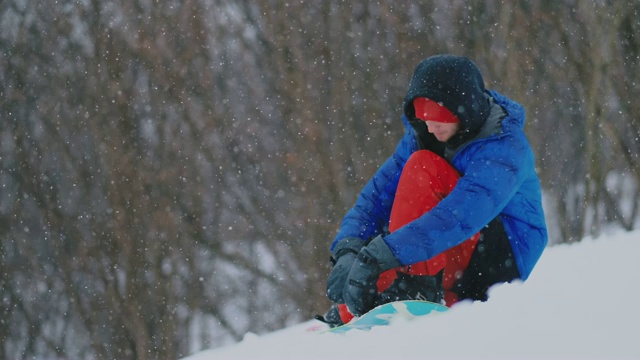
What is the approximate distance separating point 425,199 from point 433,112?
26 centimetres

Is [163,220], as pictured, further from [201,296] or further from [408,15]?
[408,15]

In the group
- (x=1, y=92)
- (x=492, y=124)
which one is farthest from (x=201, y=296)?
(x=492, y=124)

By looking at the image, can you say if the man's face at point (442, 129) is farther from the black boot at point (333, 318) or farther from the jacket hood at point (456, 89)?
the black boot at point (333, 318)

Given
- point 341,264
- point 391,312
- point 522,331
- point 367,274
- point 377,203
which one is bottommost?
point 522,331

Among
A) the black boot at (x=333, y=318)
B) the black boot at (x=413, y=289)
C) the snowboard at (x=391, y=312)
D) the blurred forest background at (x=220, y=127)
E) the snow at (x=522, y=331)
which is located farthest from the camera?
the blurred forest background at (x=220, y=127)

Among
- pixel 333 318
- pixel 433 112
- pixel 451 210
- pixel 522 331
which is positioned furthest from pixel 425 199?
pixel 522 331

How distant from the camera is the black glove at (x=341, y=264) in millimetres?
2607

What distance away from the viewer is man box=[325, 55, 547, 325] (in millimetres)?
2475

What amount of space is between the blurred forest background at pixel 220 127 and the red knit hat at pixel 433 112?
3.77m

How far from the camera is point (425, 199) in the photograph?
2.58 meters

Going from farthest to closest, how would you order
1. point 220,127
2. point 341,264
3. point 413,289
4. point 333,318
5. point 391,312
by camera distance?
1. point 220,127
2. point 333,318
3. point 341,264
4. point 413,289
5. point 391,312

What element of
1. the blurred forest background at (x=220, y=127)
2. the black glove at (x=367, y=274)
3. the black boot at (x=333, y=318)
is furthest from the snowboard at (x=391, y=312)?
the blurred forest background at (x=220, y=127)

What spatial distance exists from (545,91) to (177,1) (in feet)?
9.13

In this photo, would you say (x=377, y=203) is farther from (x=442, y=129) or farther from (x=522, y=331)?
(x=522, y=331)
